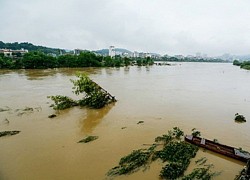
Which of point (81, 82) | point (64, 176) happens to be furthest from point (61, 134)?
point (81, 82)

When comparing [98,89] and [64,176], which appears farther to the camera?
[98,89]

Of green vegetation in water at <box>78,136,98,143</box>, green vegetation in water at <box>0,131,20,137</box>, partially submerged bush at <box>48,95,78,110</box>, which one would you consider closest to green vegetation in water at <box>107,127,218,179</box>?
green vegetation in water at <box>78,136,98,143</box>

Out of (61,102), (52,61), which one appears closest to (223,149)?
(61,102)

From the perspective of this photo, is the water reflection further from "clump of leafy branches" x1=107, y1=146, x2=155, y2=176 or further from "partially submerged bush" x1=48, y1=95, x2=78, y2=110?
"clump of leafy branches" x1=107, y1=146, x2=155, y2=176

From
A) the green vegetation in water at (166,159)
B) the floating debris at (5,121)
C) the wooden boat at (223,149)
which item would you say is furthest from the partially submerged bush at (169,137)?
the floating debris at (5,121)

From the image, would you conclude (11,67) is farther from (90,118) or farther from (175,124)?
(175,124)
